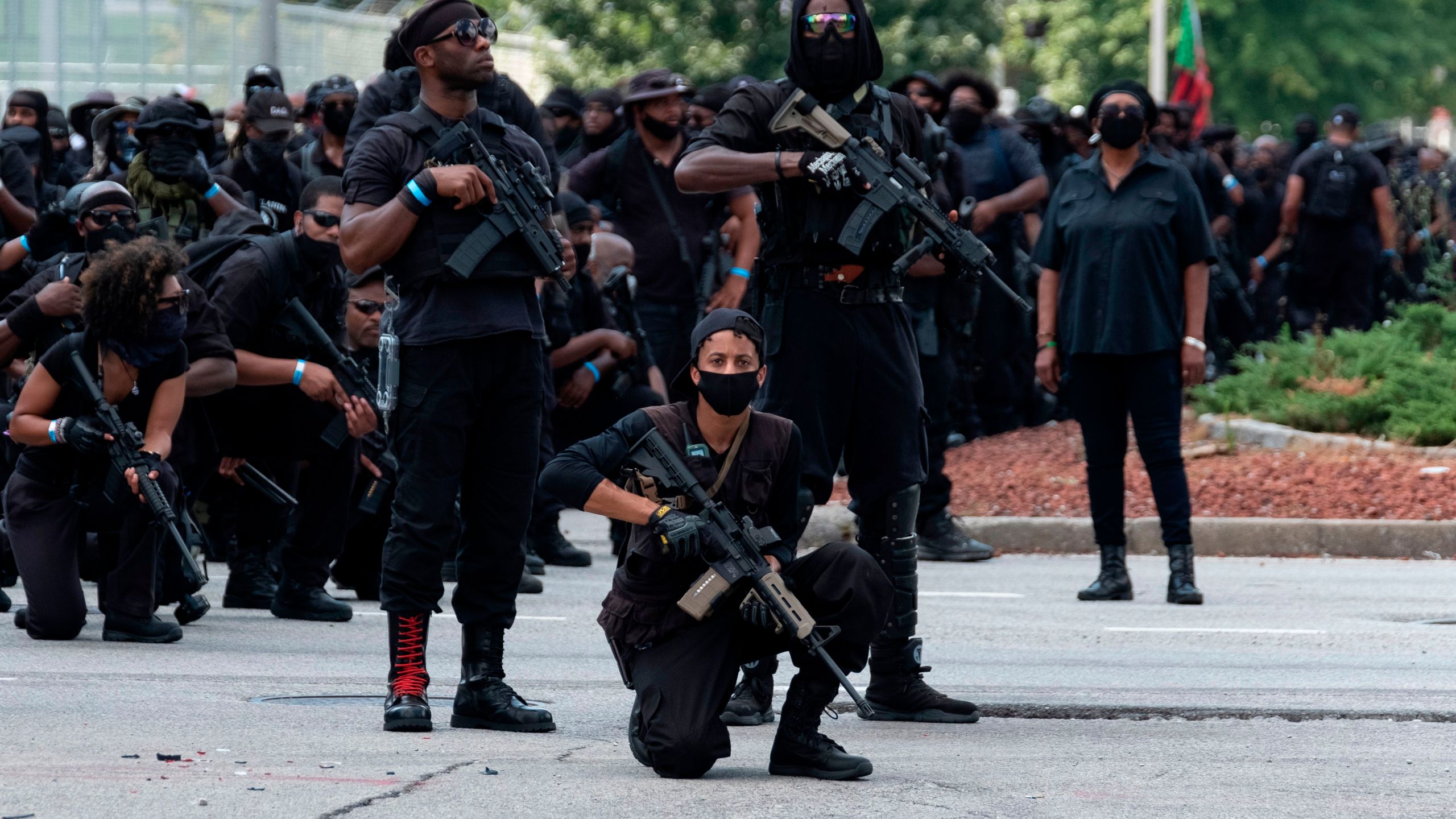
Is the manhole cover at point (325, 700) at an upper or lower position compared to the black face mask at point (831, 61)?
lower

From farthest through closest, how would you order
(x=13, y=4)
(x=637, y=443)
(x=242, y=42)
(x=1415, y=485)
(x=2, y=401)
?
(x=242, y=42)
(x=13, y=4)
(x=1415, y=485)
(x=2, y=401)
(x=637, y=443)

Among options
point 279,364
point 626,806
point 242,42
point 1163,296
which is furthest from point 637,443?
point 242,42

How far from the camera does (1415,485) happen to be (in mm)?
12227

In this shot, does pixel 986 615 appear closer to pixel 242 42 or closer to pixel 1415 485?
pixel 1415 485

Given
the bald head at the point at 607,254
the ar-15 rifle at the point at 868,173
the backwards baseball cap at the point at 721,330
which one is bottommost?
the bald head at the point at 607,254

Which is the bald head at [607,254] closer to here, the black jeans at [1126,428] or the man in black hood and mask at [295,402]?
the man in black hood and mask at [295,402]

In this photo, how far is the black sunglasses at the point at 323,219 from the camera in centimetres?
884

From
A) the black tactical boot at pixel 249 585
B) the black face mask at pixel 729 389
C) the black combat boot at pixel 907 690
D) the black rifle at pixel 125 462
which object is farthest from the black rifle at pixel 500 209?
the black tactical boot at pixel 249 585

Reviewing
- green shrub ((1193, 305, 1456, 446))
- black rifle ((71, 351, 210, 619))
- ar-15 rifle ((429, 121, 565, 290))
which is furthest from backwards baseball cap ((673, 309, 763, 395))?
green shrub ((1193, 305, 1456, 446))

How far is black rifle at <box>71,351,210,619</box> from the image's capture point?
794 centimetres

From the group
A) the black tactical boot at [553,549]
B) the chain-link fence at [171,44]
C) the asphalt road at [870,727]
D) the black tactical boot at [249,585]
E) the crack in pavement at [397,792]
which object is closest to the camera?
the crack in pavement at [397,792]

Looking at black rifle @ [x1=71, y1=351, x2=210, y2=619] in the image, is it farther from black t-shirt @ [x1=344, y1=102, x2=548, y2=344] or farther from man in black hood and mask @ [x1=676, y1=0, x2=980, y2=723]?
man in black hood and mask @ [x1=676, y1=0, x2=980, y2=723]

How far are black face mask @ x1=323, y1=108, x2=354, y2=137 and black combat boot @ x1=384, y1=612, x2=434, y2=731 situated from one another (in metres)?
5.84

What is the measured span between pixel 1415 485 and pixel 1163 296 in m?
3.54
